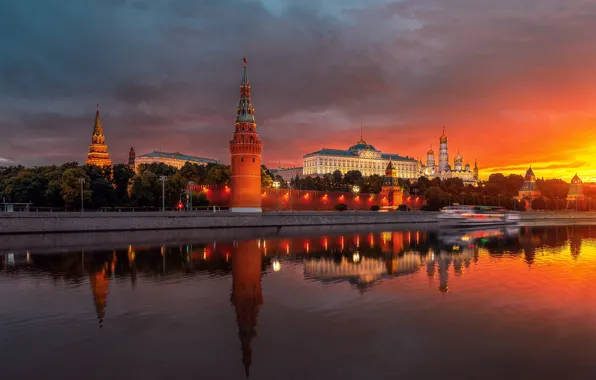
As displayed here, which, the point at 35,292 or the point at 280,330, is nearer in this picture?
the point at 280,330

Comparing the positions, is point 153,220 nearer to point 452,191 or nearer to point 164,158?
point 452,191

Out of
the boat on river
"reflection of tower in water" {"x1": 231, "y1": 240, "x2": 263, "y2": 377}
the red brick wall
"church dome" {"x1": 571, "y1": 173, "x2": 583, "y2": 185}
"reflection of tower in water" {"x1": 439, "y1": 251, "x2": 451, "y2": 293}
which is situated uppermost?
"church dome" {"x1": 571, "y1": 173, "x2": 583, "y2": 185}

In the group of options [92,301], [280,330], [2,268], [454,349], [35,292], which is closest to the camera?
[454,349]

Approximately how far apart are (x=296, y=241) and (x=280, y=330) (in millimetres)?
25942

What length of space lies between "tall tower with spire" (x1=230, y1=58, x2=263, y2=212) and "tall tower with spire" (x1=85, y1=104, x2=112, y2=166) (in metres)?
54.9

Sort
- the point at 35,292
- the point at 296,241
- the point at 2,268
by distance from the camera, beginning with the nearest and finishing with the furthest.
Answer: the point at 35,292 < the point at 2,268 < the point at 296,241

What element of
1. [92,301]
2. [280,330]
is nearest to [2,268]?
[92,301]

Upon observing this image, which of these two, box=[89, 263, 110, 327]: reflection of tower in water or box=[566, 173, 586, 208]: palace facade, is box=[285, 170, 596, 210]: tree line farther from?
box=[89, 263, 110, 327]: reflection of tower in water

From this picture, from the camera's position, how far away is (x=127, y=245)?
35.0 meters

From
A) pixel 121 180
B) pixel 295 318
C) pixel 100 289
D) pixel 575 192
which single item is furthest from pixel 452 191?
pixel 295 318

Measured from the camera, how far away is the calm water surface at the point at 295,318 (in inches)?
428

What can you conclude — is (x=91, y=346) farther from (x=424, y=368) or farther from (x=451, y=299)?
(x=451, y=299)

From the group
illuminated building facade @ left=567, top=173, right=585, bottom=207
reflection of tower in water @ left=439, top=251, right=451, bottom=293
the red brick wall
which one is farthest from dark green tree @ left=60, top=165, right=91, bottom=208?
illuminated building facade @ left=567, top=173, right=585, bottom=207

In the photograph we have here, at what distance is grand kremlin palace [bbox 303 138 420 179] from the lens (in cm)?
15750
